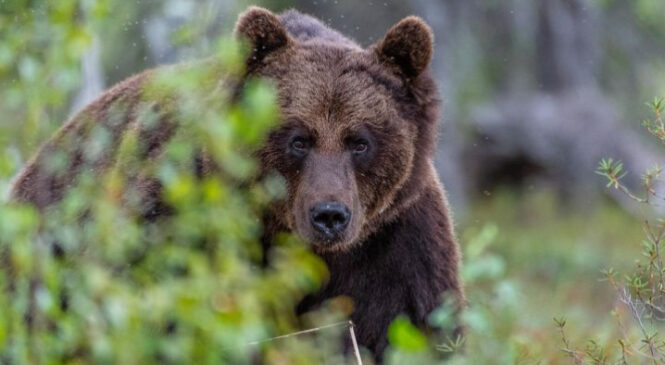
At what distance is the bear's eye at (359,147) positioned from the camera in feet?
18.7

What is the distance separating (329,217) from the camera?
5.34 m

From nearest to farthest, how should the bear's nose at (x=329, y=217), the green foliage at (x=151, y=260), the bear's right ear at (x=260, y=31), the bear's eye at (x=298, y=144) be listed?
1. the green foliage at (x=151, y=260)
2. the bear's nose at (x=329, y=217)
3. the bear's right ear at (x=260, y=31)
4. the bear's eye at (x=298, y=144)

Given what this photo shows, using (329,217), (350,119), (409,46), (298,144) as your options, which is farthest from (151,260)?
(409,46)

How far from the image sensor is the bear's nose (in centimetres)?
532

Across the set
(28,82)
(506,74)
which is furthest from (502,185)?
(28,82)

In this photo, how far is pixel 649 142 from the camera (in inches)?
746

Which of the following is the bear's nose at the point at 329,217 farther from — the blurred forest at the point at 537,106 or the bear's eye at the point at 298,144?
the blurred forest at the point at 537,106

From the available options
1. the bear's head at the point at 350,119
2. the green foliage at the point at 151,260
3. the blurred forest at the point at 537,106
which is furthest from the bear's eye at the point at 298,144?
the blurred forest at the point at 537,106

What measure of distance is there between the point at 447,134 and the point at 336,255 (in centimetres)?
1130

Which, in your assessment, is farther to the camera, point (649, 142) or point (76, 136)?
point (649, 142)

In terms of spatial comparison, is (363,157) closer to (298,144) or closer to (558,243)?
(298,144)

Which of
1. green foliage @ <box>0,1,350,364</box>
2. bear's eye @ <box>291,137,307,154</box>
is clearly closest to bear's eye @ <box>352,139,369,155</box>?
bear's eye @ <box>291,137,307,154</box>

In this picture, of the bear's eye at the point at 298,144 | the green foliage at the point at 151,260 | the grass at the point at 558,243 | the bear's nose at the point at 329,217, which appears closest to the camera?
the green foliage at the point at 151,260

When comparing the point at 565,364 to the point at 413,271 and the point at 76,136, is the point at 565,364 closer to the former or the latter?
the point at 413,271
